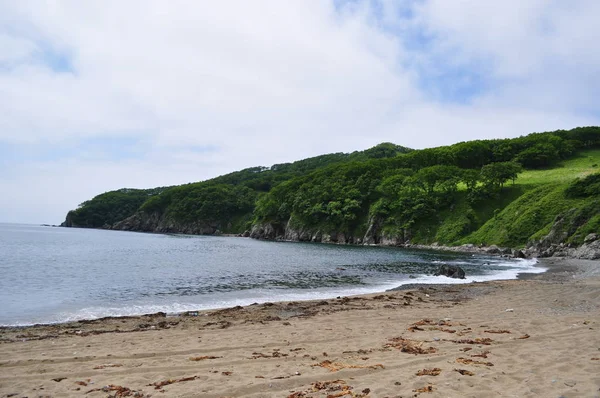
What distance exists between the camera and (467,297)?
23.3m

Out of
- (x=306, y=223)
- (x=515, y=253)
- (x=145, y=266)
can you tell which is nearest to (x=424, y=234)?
(x=515, y=253)

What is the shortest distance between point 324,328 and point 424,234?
86006 mm

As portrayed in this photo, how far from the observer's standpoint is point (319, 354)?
10.8 metres

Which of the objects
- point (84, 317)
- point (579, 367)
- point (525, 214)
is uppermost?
point (525, 214)

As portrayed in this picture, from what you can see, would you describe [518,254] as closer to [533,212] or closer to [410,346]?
[533,212]

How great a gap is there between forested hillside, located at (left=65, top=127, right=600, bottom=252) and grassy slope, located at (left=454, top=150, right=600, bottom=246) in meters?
0.20

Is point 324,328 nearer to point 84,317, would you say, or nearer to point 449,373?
point 449,373

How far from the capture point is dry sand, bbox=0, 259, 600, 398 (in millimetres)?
7879

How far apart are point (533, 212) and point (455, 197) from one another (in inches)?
1223

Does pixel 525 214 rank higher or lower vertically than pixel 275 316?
higher

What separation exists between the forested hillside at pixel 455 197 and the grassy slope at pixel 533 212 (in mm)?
199

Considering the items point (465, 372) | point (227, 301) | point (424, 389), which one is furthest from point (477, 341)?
point (227, 301)

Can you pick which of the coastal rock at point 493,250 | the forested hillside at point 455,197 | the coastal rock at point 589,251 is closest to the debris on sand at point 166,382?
the coastal rock at point 589,251

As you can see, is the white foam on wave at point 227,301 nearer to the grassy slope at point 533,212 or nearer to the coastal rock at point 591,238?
the coastal rock at point 591,238
